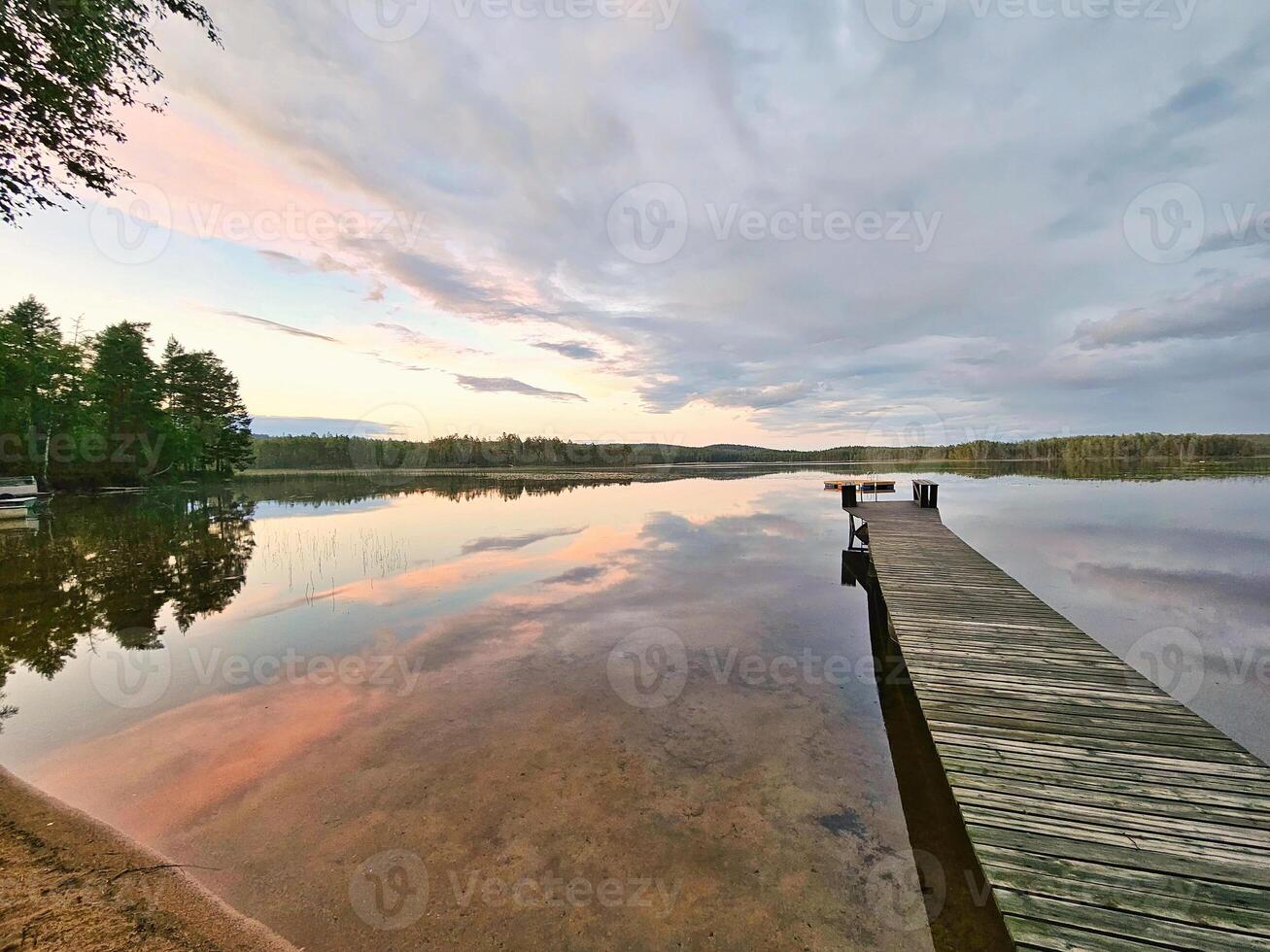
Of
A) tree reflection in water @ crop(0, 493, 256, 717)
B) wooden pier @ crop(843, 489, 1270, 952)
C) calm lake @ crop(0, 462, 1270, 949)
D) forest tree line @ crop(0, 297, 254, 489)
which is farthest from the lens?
forest tree line @ crop(0, 297, 254, 489)

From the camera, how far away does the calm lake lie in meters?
4.09

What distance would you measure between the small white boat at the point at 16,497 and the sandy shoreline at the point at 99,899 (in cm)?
3741

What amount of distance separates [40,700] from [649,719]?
9.41 metres

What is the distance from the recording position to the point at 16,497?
30.0m

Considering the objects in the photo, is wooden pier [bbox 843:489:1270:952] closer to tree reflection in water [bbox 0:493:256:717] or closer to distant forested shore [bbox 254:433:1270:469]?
tree reflection in water [bbox 0:493:256:717]

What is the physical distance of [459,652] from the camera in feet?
30.6
